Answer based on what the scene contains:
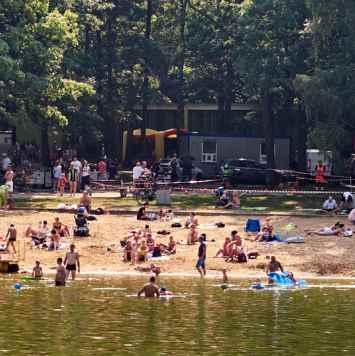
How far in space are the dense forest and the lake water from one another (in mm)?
20374

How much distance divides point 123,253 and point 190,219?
546cm

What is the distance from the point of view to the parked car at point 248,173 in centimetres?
7281

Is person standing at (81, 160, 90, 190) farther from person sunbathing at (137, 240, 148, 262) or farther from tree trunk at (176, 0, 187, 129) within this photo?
tree trunk at (176, 0, 187, 129)

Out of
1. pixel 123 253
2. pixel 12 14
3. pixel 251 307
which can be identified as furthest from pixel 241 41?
pixel 251 307

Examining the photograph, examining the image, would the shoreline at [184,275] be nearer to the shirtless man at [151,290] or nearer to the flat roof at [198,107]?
the shirtless man at [151,290]

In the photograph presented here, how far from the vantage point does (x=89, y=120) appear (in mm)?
81188

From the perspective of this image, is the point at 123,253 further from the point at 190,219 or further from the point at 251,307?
the point at 251,307

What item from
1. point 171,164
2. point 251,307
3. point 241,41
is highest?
point 241,41

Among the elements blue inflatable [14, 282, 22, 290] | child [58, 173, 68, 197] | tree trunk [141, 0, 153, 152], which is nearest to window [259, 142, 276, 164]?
tree trunk [141, 0, 153, 152]

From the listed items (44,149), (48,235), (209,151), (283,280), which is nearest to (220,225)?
(48,235)

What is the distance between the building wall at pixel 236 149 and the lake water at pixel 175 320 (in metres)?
31.8

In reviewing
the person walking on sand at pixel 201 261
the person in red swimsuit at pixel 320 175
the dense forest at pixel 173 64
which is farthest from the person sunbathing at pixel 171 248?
the person in red swimsuit at pixel 320 175

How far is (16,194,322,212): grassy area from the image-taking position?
62469 millimetres

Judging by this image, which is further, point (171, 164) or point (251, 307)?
point (171, 164)
